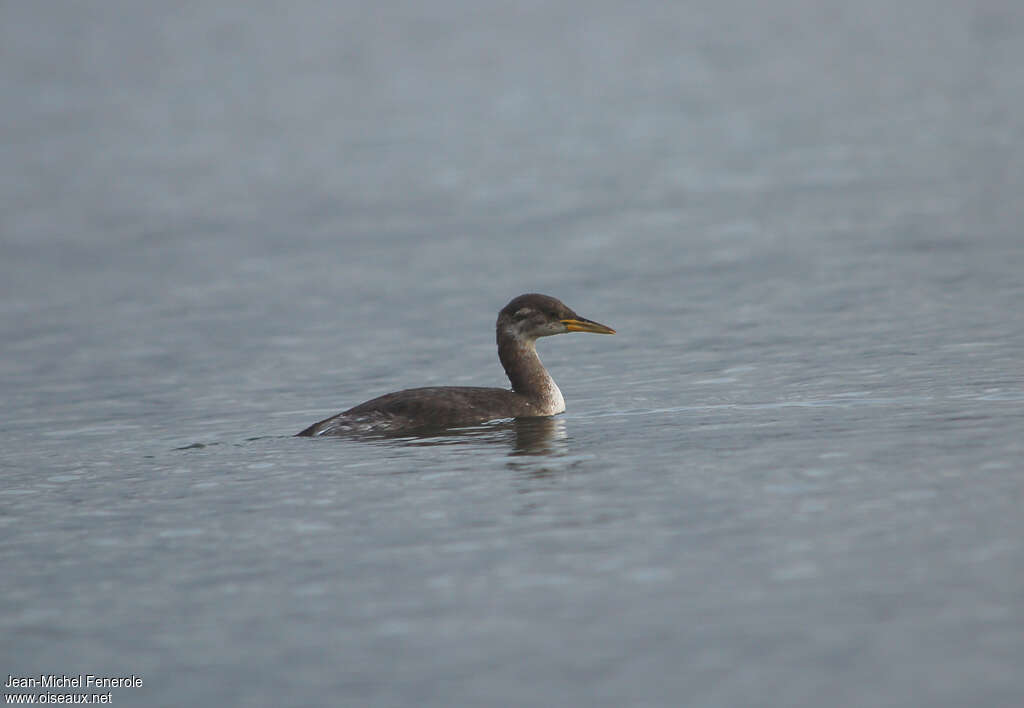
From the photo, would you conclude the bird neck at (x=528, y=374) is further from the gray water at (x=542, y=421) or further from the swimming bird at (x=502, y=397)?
the gray water at (x=542, y=421)

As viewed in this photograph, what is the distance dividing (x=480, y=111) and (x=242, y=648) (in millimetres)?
38801

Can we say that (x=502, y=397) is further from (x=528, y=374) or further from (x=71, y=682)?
(x=71, y=682)

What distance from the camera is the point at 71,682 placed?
8930 mm

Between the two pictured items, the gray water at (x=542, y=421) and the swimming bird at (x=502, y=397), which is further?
the swimming bird at (x=502, y=397)

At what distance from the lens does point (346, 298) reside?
2388 centimetres

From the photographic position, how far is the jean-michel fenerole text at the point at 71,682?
8.80 m

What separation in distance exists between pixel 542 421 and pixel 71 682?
7.23m

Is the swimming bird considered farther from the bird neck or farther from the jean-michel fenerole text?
the jean-michel fenerole text

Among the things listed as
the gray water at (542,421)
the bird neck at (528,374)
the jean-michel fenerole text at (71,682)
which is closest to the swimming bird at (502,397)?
the bird neck at (528,374)

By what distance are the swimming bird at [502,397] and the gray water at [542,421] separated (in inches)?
15.3

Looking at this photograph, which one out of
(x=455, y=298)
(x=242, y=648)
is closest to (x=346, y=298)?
(x=455, y=298)

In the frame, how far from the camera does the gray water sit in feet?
29.1

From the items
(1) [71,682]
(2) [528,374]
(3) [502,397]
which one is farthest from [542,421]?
(1) [71,682]

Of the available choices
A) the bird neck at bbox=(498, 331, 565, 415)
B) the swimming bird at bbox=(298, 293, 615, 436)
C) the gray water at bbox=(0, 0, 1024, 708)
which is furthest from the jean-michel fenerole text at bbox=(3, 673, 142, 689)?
the bird neck at bbox=(498, 331, 565, 415)
